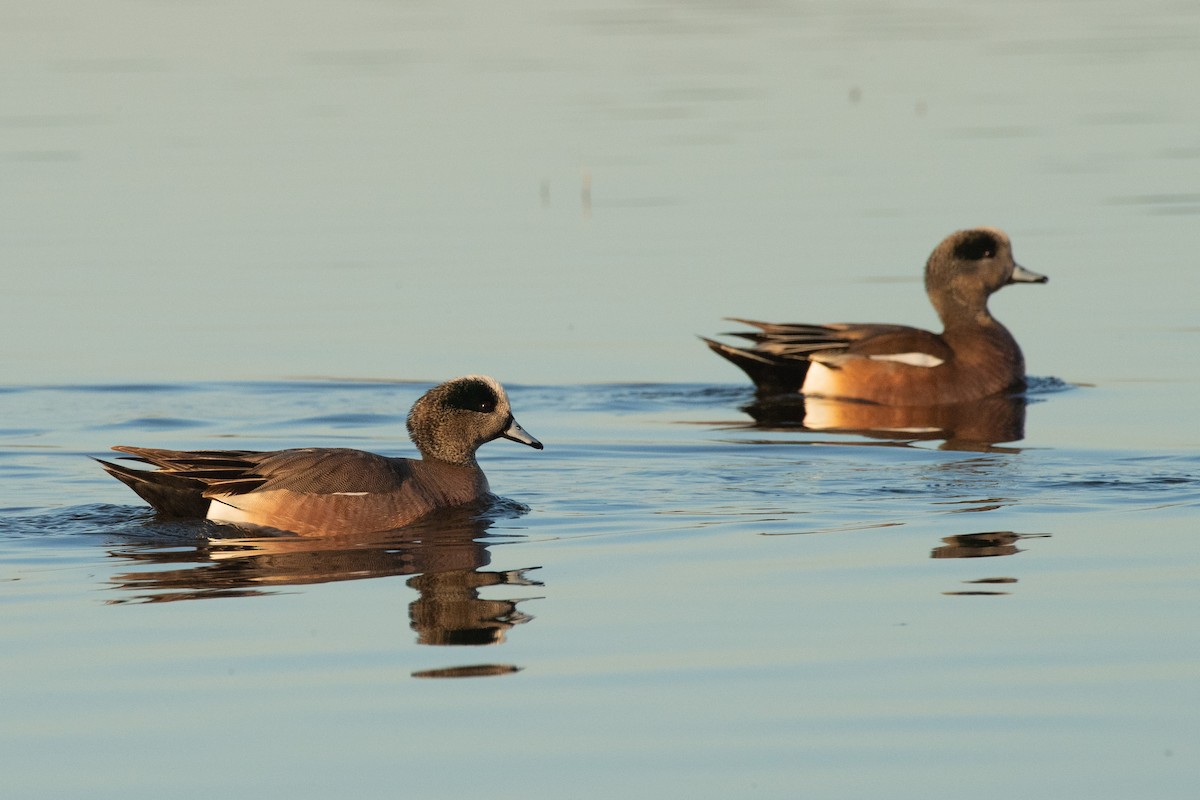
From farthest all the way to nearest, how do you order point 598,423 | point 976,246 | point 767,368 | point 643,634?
point 976,246 < point 767,368 < point 598,423 < point 643,634

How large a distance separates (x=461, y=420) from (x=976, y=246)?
627cm

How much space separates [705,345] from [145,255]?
18.2 feet

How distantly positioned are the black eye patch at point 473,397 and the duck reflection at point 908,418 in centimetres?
336

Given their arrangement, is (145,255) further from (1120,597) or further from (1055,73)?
(1055,73)

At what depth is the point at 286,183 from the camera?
69.9ft

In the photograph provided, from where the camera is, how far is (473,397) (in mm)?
11016

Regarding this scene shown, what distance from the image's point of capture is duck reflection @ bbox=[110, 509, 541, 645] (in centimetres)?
812

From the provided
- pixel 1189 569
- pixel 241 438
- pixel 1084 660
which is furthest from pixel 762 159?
pixel 1084 660

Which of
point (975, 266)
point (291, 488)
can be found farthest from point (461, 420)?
point (975, 266)

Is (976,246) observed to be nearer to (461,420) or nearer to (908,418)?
(908,418)

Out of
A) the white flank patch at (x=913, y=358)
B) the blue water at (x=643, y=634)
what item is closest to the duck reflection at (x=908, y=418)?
the white flank patch at (x=913, y=358)

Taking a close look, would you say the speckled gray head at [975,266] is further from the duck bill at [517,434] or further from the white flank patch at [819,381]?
the duck bill at [517,434]

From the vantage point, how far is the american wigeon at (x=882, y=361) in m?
15.1

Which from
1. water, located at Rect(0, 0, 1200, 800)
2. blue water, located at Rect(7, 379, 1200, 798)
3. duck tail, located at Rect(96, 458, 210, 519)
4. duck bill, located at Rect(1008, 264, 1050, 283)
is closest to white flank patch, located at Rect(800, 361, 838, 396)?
water, located at Rect(0, 0, 1200, 800)
